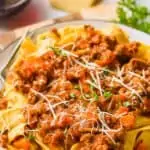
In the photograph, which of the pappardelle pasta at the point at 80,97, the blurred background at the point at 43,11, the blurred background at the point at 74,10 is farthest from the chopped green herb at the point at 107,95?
the blurred background at the point at 43,11

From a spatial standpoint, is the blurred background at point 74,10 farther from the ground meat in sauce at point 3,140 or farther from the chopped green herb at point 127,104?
the ground meat in sauce at point 3,140

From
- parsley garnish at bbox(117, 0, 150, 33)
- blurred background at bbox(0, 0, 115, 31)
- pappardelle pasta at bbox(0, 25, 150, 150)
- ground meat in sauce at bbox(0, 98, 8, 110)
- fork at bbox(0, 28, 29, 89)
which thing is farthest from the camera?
blurred background at bbox(0, 0, 115, 31)

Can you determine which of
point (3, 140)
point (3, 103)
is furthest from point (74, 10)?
point (3, 140)

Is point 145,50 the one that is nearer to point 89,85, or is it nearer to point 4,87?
point 89,85

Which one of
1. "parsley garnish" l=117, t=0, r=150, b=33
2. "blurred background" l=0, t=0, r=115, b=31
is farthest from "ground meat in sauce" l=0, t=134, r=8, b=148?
"blurred background" l=0, t=0, r=115, b=31

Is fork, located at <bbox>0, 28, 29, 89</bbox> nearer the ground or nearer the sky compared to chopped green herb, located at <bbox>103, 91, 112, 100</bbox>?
nearer the sky

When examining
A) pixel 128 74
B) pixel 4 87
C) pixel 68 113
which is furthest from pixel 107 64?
pixel 4 87

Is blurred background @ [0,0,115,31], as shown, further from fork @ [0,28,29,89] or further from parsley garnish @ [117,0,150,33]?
fork @ [0,28,29,89]

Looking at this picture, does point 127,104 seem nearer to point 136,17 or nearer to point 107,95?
point 107,95

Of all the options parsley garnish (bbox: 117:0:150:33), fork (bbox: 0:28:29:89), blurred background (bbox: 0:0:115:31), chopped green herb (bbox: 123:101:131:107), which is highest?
fork (bbox: 0:28:29:89)
